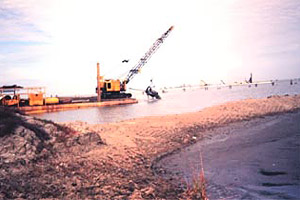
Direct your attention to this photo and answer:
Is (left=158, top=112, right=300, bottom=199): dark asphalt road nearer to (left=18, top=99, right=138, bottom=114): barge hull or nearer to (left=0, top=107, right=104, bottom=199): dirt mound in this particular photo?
(left=0, top=107, right=104, bottom=199): dirt mound

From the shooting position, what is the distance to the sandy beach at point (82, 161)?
6.27 m

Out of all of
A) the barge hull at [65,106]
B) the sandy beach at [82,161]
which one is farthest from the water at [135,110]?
the sandy beach at [82,161]

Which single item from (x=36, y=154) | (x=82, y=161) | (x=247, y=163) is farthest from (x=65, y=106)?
(x=247, y=163)

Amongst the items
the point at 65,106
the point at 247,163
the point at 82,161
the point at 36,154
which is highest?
the point at 65,106

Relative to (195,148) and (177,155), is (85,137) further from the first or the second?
(195,148)

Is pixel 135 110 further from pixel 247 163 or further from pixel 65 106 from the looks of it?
pixel 247 163

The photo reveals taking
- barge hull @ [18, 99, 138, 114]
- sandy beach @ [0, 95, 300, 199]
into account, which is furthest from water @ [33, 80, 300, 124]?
sandy beach @ [0, 95, 300, 199]

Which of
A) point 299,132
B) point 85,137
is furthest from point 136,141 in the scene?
point 299,132

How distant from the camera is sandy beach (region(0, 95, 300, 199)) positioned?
20.6ft

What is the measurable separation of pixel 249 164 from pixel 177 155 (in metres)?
2.86

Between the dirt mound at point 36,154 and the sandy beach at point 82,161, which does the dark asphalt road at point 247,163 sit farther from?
the dirt mound at point 36,154

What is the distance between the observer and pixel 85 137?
10.7 metres

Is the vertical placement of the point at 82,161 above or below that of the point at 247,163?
above

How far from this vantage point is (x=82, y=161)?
28.5 feet
